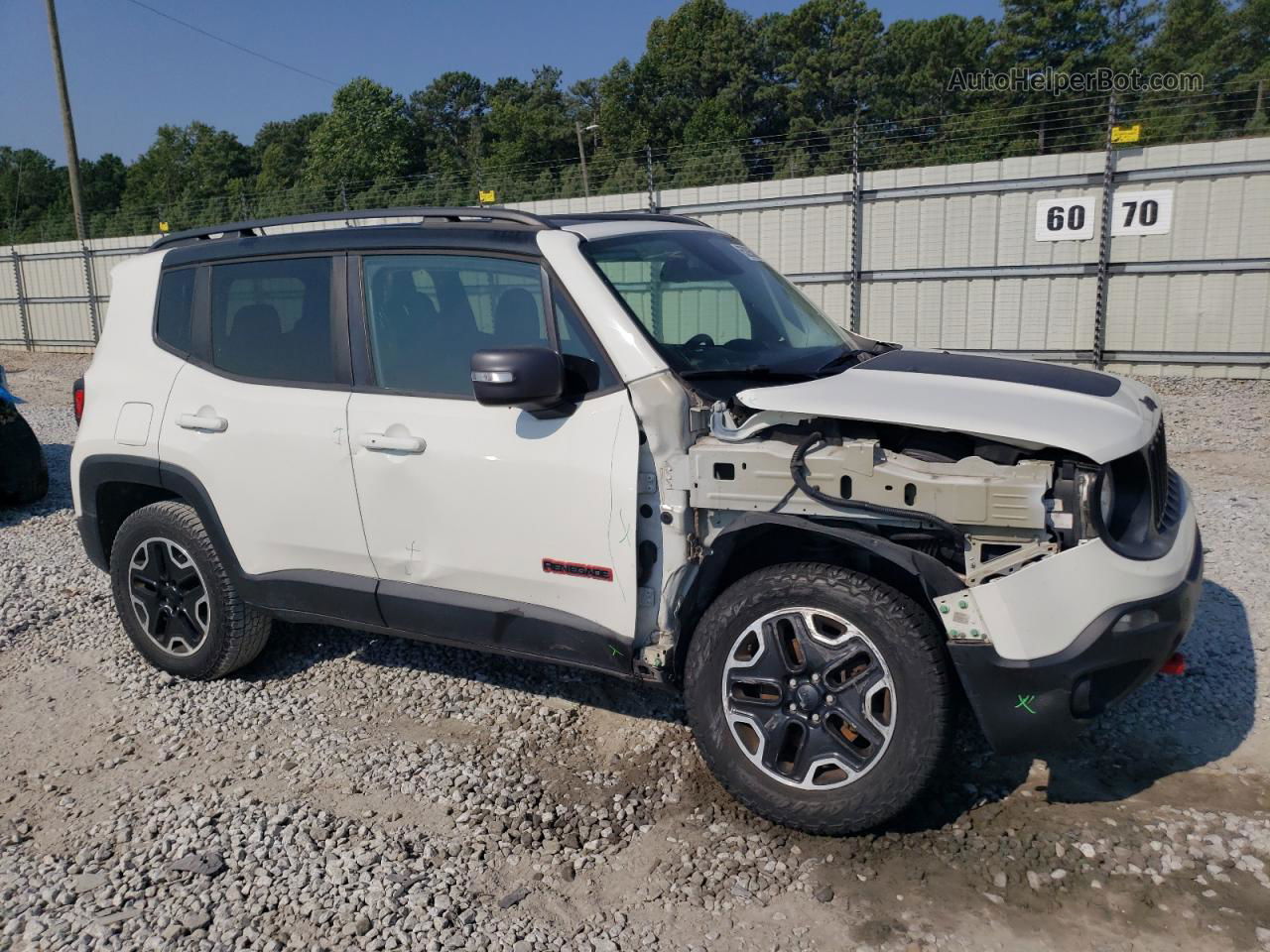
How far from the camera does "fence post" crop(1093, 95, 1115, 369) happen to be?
499 inches

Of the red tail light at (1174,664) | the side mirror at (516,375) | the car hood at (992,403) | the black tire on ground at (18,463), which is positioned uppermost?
the side mirror at (516,375)

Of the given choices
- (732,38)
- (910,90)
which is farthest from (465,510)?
(732,38)

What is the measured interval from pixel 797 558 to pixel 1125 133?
1136cm

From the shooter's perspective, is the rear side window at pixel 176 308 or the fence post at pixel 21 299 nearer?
the rear side window at pixel 176 308

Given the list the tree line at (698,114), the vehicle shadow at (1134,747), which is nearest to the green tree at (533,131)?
the tree line at (698,114)

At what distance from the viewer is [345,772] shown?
3.91 metres

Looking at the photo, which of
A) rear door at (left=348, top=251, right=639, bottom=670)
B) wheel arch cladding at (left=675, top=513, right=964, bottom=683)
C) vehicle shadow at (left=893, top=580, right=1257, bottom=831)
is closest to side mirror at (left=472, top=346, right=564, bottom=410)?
rear door at (left=348, top=251, right=639, bottom=670)

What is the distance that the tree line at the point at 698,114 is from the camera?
19.9m

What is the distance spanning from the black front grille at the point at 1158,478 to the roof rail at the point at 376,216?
7.12 ft

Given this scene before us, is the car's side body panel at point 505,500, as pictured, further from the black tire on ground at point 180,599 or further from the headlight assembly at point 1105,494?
the headlight assembly at point 1105,494

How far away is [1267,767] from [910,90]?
5423 cm

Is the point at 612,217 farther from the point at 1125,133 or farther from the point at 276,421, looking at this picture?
the point at 1125,133

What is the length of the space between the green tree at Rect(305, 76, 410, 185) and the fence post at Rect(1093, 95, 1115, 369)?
60.7 meters

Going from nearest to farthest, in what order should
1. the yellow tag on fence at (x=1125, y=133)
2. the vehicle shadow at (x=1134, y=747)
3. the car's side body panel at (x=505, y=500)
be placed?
the car's side body panel at (x=505, y=500) → the vehicle shadow at (x=1134, y=747) → the yellow tag on fence at (x=1125, y=133)
